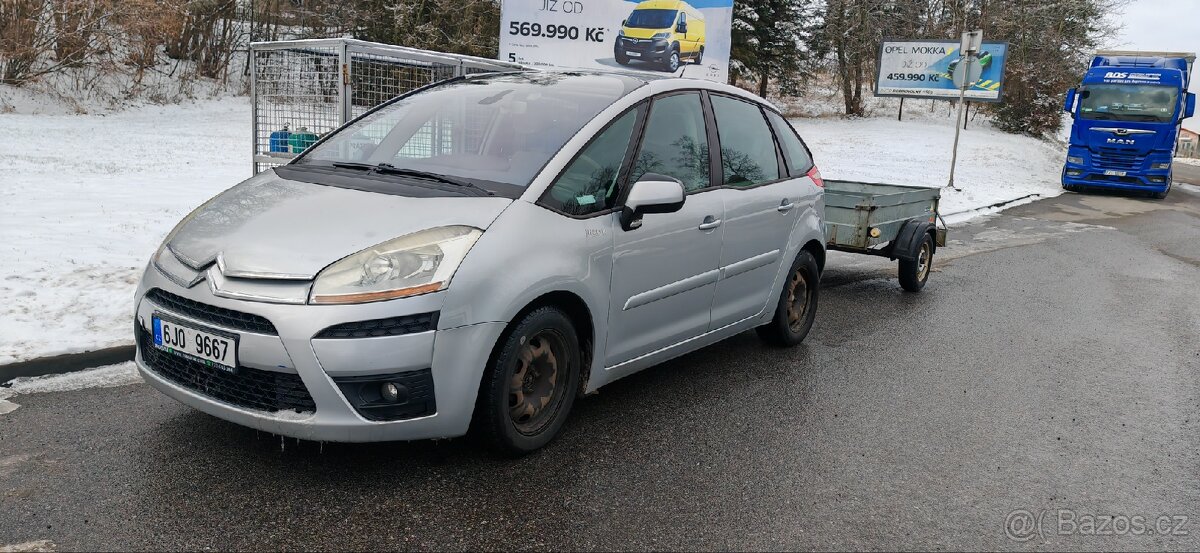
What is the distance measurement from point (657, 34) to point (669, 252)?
15562 millimetres

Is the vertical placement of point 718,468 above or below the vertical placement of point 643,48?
below

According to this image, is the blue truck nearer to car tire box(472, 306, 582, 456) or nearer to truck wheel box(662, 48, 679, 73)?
truck wheel box(662, 48, 679, 73)

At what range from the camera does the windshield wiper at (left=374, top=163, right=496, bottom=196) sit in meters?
3.81

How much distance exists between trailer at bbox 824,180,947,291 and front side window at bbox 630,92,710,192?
10.7 ft

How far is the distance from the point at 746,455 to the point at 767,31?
3275 centimetres

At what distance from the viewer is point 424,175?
402 cm

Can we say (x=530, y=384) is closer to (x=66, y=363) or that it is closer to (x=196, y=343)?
(x=196, y=343)

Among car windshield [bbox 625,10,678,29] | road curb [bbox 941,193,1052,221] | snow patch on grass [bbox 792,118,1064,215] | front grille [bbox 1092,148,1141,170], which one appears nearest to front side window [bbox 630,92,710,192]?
road curb [bbox 941,193,1052,221]

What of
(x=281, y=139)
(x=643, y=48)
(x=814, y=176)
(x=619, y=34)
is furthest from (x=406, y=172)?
(x=643, y=48)

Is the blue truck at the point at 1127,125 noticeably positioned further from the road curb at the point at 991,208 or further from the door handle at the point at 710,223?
the door handle at the point at 710,223

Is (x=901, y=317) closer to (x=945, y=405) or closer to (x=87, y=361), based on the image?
(x=945, y=405)

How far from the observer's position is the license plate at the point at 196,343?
3207mm

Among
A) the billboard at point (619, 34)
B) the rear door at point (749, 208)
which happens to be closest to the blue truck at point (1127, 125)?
the billboard at point (619, 34)

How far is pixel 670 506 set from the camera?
3.44 metres
